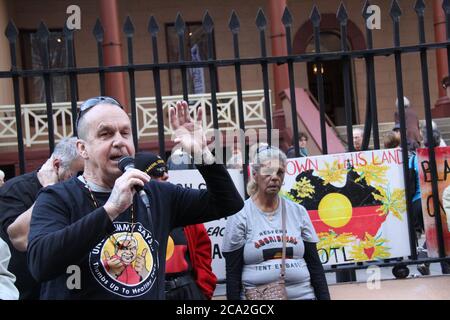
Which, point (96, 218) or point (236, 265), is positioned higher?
point (96, 218)

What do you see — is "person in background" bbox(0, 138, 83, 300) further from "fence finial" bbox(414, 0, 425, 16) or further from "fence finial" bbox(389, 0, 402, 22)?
"fence finial" bbox(414, 0, 425, 16)

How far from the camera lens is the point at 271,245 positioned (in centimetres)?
414

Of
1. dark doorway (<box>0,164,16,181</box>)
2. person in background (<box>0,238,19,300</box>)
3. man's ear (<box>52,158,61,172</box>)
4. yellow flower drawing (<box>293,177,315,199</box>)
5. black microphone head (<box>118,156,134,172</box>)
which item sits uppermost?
dark doorway (<box>0,164,16,181</box>)

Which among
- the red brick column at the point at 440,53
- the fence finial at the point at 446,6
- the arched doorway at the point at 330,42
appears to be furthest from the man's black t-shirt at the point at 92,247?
the arched doorway at the point at 330,42

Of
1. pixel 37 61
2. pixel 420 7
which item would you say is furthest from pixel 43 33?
pixel 37 61

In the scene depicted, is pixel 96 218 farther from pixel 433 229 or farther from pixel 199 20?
pixel 199 20

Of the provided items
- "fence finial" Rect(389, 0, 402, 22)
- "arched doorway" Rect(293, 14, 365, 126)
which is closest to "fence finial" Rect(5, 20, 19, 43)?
"fence finial" Rect(389, 0, 402, 22)

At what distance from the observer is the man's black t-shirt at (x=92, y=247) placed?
243 cm

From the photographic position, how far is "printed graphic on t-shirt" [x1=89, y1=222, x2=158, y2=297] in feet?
8.68

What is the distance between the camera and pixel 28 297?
3838 mm

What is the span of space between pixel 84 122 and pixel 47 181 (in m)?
1.20

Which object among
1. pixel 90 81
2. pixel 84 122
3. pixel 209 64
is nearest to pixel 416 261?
pixel 209 64

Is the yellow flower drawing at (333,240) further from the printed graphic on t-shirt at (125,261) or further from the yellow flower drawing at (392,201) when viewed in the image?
the printed graphic on t-shirt at (125,261)

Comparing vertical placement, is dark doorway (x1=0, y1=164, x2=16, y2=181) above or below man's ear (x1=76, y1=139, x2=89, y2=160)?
above
